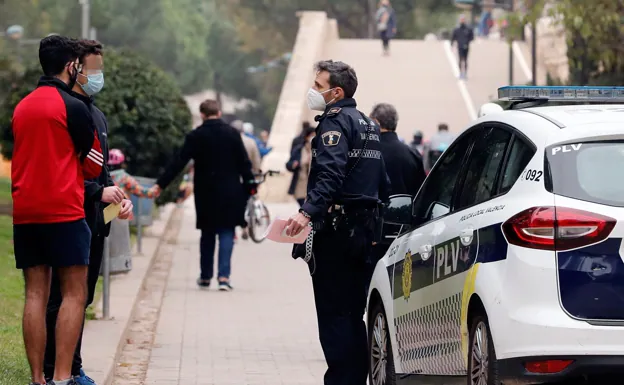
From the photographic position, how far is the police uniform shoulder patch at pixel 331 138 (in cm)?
750

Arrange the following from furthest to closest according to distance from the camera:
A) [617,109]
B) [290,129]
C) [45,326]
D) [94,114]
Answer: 1. [290,129]
2. [94,114]
3. [45,326]
4. [617,109]

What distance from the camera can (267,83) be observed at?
88.4 metres

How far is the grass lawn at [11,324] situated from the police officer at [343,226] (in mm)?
1708

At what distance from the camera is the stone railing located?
34.9 meters

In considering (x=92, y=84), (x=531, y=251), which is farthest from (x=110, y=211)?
(x=531, y=251)

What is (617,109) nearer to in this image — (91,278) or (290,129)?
(91,278)

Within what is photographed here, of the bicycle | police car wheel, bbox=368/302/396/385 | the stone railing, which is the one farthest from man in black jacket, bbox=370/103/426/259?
the stone railing

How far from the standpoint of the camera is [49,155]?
22.9 feet

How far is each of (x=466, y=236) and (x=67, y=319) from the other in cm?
213

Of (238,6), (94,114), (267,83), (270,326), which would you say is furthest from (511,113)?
(267,83)

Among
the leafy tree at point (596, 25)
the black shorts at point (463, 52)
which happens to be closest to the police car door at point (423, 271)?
the leafy tree at point (596, 25)

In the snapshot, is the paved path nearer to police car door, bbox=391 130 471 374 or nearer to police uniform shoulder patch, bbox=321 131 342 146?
police car door, bbox=391 130 471 374

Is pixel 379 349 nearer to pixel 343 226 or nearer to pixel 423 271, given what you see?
pixel 343 226

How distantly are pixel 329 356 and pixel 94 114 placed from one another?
1816mm
